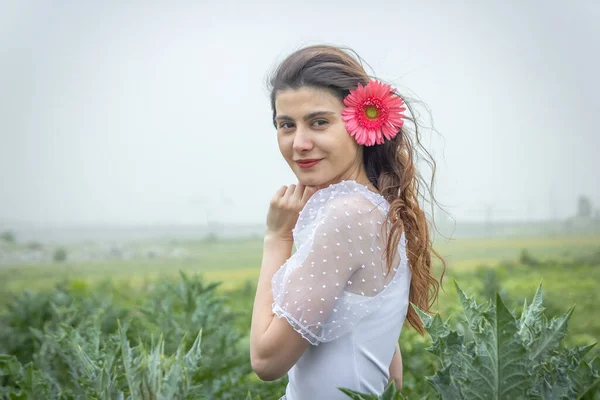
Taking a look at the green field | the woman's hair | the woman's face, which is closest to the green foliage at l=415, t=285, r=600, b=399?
the woman's hair

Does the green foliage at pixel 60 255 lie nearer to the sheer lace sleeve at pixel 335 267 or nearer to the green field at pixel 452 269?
the green field at pixel 452 269

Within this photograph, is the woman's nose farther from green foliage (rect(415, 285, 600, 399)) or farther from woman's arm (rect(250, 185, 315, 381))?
green foliage (rect(415, 285, 600, 399))

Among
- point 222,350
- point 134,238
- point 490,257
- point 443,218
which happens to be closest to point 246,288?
point 134,238

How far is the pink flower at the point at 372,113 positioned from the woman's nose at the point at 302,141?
115mm

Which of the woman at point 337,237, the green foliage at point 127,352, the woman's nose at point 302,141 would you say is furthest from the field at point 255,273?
the woman's nose at point 302,141

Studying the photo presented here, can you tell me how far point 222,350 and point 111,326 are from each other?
0.98 metres

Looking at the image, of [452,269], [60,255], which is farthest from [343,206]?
[60,255]

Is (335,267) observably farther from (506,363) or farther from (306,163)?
(506,363)

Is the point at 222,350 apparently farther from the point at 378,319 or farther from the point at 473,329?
the point at 473,329

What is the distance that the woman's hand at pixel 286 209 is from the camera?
5.72 ft

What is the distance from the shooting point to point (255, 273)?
535cm

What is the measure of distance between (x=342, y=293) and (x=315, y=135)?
416 mm

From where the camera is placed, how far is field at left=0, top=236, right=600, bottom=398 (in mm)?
4281

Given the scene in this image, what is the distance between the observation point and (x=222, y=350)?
2732mm
